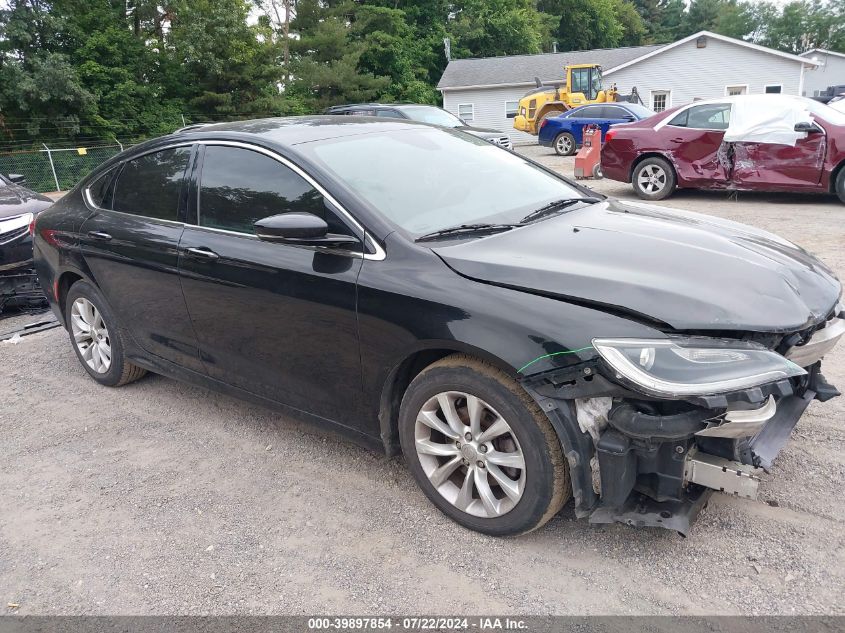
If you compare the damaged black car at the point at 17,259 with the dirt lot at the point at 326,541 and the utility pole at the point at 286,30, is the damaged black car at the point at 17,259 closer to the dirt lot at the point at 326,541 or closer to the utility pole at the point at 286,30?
the dirt lot at the point at 326,541

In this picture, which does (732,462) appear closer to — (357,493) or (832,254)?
(357,493)

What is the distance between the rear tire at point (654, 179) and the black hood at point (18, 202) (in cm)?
831

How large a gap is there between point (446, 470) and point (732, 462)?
112 centimetres

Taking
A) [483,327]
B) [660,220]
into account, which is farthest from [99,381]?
[660,220]

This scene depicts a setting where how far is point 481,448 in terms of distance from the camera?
280 cm

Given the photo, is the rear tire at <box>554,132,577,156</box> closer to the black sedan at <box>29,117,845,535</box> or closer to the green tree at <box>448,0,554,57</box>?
the black sedan at <box>29,117,845,535</box>

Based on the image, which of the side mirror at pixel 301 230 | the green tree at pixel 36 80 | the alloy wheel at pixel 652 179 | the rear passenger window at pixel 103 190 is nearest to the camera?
the side mirror at pixel 301 230

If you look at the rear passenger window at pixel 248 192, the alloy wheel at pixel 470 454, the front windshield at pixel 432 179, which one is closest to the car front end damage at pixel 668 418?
the alloy wheel at pixel 470 454

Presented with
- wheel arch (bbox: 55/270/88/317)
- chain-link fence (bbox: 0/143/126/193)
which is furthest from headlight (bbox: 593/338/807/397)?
chain-link fence (bbox: 0/143/126/193)

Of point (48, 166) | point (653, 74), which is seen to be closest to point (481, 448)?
point (48, 166)

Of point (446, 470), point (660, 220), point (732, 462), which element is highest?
point (660, 220)

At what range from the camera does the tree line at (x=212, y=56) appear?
24234 mm

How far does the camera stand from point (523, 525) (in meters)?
2.75

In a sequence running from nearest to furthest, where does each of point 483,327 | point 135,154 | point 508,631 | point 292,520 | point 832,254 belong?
point 508,631, point 483,327, point 292,520, point 135,154, point 832,254
